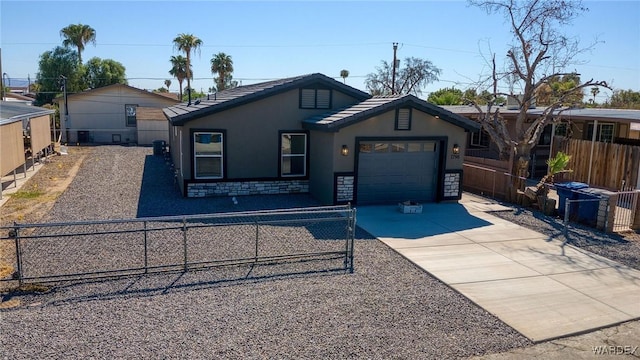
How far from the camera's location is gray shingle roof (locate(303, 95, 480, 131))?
45.4ft

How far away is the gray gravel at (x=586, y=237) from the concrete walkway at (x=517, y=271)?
0.38 meters

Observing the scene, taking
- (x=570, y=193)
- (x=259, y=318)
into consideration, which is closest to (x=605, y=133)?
(x=570, y=193)

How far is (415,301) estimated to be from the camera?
25.2 ft

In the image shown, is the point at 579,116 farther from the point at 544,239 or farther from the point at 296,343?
the point at 296,343

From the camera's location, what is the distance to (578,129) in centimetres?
2164

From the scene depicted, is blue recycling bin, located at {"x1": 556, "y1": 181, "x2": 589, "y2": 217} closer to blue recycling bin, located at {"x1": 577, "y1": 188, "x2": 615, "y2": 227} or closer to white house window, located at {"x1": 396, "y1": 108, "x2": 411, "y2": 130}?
blue recycling bin, located at {"x1": 577, "y1": 188, "x2": 615, "y2": 227}

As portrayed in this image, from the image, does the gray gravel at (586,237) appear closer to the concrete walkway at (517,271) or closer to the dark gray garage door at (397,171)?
the concrete walkway at (517,271)

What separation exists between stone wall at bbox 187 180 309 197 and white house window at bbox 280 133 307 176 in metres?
0.38

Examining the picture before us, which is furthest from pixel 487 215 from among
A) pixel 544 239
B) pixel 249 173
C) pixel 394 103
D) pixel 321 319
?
pixel 321 319

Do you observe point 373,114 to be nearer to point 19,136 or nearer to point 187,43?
point 19,136

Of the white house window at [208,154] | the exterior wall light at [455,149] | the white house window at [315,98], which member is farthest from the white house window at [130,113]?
the exterior wall light at [455,149]

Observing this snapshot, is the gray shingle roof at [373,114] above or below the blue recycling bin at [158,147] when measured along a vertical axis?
above

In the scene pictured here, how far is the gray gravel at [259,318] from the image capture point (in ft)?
19.7

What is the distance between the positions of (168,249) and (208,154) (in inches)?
244
